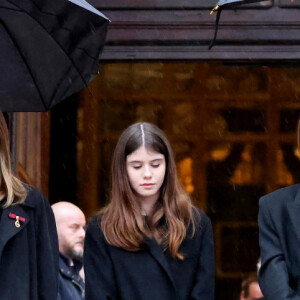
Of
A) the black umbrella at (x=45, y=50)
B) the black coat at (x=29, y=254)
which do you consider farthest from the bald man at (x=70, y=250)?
the black coat at (x=29, y=254)

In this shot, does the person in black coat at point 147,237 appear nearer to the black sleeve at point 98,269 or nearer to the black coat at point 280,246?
the black sleeve at point 98,269

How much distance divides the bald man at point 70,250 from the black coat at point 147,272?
1.58 m

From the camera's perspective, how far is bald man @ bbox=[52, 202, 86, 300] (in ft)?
24.4

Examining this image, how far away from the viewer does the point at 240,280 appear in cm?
1419

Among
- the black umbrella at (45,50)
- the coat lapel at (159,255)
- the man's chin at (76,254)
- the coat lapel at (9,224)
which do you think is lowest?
the man's chin at (76,254)

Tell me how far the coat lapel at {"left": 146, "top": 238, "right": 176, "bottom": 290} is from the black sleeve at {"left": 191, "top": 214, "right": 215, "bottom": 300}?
14cm

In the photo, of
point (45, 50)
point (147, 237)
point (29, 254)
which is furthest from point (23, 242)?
point (45, 50)

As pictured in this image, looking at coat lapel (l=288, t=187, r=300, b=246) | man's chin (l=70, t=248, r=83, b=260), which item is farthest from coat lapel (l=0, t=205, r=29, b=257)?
man's chin (l=70, t=248, r=83, b=260)

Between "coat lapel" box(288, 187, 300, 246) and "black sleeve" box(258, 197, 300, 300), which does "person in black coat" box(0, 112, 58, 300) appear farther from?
"coat lapel" box(288, 187, 300, 246)

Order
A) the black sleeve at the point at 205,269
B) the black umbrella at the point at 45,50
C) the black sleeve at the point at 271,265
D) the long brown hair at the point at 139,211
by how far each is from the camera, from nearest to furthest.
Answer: the black sleeve at the point at 271,265
the black sleeve at the point at 205,269
the long brown hair at the point at 139,211
the black umbrella at the point at 45,50

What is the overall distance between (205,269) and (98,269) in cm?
57

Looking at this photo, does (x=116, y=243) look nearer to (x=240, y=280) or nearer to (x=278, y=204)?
(x=278, y=204)

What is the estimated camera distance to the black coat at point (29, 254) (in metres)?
5.25

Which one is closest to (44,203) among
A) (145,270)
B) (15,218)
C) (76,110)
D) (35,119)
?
(15,218)
